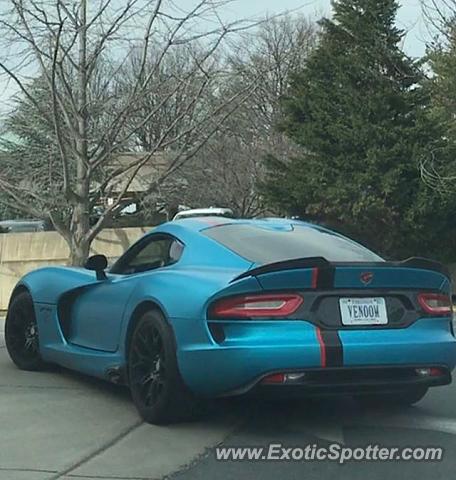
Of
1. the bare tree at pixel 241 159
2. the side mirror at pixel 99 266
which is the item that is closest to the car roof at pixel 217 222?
the side mirror at pixel 99 266

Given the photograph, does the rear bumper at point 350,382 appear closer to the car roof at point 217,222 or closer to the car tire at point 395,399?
the car tire at point 395,399

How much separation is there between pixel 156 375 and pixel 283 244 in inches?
51.0

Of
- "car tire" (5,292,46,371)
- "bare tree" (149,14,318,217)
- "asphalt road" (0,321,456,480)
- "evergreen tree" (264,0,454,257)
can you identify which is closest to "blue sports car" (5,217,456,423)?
"asphalt road" (0,321,456,480)

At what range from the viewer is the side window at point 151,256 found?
6312 millimetres

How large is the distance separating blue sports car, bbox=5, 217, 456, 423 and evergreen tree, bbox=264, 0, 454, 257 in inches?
530

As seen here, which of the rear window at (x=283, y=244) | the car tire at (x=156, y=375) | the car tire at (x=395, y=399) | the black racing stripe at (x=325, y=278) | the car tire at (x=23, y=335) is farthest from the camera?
the car tire at (x=23, y=335)

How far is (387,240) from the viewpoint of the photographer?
20.5 m

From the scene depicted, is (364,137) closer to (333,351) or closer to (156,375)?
(156,375)

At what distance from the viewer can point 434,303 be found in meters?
5.77

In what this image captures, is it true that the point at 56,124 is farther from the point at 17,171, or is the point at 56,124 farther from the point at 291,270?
the point at 291,270

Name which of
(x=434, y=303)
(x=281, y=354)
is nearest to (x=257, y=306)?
(x=281, y=354)

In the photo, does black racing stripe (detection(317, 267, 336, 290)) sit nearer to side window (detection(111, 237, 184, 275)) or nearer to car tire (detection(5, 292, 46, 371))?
side window (detection(111, 237, 184, 275))

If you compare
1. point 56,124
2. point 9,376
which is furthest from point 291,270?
point 56,124

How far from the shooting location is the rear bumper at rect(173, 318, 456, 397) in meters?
5.19
